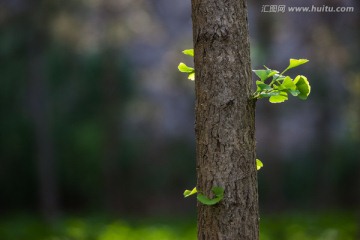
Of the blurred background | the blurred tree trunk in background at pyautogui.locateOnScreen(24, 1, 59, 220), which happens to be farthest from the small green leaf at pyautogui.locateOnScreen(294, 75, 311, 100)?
the blurred tree trunk in background at pyautogui.locateOnScreen(24, 1, 59, 220)

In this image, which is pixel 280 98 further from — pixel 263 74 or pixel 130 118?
pixel 130 118

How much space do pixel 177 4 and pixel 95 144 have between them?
16.7 ft

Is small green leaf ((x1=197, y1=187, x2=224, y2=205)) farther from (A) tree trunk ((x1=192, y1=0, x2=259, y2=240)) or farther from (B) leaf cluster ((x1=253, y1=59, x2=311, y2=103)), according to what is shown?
(B) leaf cluster ((x1=253, y1=59, x2=311, y2=103))

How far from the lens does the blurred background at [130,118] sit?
1323 centimetres

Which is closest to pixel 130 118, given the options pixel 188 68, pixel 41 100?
pixel 41 100

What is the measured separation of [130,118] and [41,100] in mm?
3635

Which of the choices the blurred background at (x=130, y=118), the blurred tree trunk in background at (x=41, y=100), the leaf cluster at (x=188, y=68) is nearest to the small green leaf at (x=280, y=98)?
the leaf cluster at (x=188, y=68)

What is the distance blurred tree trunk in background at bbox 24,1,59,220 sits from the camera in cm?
1280

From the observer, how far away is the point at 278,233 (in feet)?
29.1

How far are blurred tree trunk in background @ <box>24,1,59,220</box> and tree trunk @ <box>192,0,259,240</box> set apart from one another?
36.4ft

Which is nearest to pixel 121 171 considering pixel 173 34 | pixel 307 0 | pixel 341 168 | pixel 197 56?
pixel 173 34

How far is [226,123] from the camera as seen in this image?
2.01m

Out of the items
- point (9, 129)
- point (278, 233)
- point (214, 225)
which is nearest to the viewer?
point (214, 225)

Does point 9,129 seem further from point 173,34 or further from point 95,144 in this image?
point 173,34
